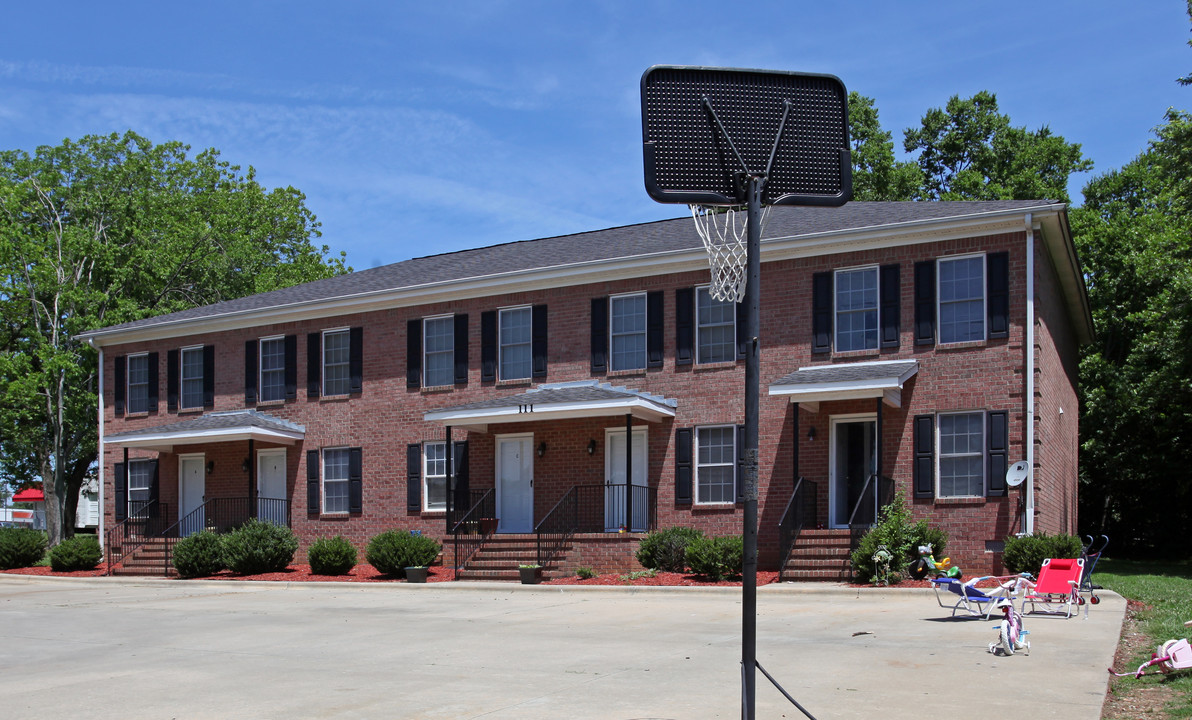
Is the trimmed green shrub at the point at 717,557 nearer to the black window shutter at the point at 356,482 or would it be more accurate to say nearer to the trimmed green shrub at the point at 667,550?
the trimmed green shrub at the point at 667,550

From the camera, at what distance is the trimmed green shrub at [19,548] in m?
26.5

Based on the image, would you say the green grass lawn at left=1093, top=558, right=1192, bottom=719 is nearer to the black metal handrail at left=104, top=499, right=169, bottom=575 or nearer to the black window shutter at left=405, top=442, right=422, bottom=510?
the black window shutter at left=405, top=442, right=422, bottom=510

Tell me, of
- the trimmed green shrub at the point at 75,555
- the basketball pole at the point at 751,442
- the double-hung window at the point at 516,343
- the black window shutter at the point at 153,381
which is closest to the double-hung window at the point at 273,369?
the black window shutter at the point at 153,381

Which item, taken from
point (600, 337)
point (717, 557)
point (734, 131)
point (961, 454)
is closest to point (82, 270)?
point (600, 337)

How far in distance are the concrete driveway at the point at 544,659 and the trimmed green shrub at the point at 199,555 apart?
6.10 m

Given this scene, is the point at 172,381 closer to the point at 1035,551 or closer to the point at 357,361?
the point at 357,361

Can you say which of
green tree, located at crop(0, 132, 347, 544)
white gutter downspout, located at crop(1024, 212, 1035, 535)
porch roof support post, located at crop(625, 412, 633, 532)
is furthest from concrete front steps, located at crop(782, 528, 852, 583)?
green tree, located at crop(0, 132, 347, 544)

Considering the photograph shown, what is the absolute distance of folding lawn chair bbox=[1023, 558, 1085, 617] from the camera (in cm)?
1238

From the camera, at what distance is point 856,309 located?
20.1 metres

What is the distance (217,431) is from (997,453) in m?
16.5

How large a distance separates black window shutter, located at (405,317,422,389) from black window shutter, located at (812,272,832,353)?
356 inches

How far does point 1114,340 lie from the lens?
103 ft

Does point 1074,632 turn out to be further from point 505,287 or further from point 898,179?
point 898,179

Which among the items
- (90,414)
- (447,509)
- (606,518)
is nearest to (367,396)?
(447,509)
